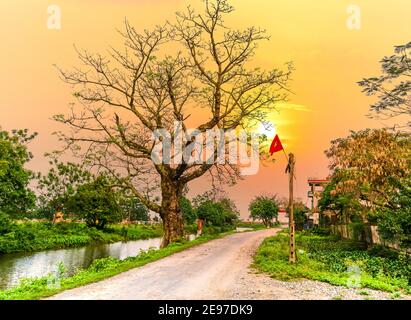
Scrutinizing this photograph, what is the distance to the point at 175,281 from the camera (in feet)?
34.6

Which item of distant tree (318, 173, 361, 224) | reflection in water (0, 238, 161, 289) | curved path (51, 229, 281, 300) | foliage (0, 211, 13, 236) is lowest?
reflection in water (0, 238, 161, 289)

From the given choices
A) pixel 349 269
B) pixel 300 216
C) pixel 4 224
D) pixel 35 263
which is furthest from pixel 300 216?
pixel 349 269

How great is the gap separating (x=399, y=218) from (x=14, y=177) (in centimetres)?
2503

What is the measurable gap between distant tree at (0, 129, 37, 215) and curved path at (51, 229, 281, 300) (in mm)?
18018

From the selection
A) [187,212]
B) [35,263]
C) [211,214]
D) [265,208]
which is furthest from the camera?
[265,208]

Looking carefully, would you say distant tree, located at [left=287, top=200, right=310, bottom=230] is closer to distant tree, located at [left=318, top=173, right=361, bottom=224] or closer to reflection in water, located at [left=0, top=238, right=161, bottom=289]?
distant tree, located at [left=318, top=173, right=361, bottom=224]

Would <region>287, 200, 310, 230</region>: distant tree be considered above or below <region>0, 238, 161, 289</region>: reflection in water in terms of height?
above

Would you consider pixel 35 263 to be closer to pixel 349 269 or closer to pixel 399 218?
pixel 349 269

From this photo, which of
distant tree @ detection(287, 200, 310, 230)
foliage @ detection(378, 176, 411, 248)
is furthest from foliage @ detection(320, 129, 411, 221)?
distant tree @ detection(287, 200, 310, 230)

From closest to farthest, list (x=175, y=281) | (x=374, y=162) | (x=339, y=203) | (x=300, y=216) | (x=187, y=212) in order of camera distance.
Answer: (x=175, y=281)
(x=374, y=162)
(x=339, y=203)
(x=300, y=216)
(x=187, y=212)

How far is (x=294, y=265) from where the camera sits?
44.2 feet

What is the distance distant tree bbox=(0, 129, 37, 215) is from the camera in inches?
1121

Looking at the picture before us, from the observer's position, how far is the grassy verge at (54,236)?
27263 millimetres
